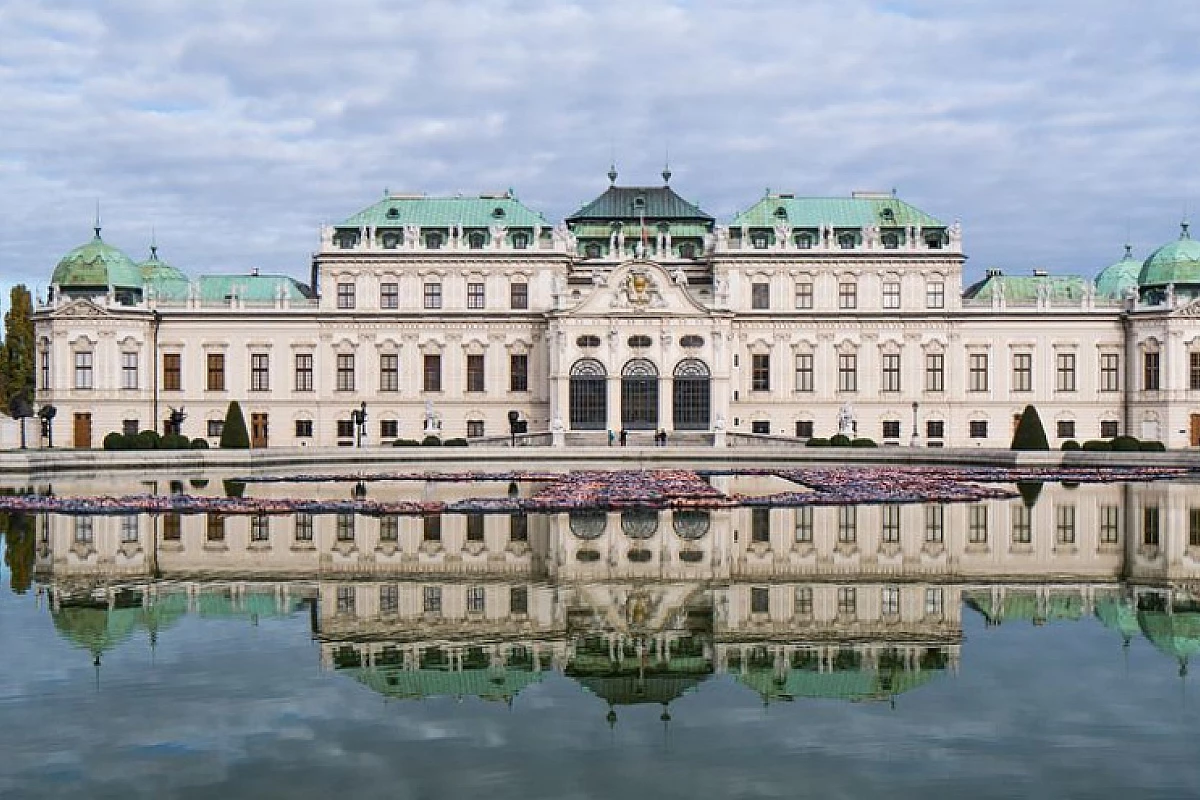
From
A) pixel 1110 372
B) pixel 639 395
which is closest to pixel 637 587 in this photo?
pixel 639 395

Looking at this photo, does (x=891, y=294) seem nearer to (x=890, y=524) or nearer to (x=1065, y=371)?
(x=1065, y=371)

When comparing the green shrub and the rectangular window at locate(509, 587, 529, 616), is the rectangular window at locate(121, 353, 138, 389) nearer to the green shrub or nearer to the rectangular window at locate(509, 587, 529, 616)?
the green shrub

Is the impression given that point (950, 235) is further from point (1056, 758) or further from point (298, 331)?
point (1056, 758)

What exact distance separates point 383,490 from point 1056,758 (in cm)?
3308

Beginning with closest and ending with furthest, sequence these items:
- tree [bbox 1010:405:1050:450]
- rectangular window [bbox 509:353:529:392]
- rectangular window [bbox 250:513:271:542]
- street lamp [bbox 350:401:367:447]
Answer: rectangular window [bbox 250:513:271:542] < tree [bbox 1010:405:1050:450] < street lamp [bbox 350:401:367:447] < rectangular window [bbox 509:353:529:392]

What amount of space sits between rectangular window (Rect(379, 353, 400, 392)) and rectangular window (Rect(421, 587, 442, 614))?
192ft

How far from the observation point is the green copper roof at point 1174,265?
77812 mm

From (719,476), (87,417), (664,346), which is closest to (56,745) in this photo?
(719,476)

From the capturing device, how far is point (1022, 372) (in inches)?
3115

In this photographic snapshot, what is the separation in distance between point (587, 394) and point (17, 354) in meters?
48.0

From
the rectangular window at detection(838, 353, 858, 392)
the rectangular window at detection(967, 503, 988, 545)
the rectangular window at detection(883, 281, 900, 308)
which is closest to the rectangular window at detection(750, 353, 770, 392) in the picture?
the rectangular window at detection(838, 353, 858, 392)

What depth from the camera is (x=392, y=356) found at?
79812 mm

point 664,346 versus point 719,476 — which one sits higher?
point 664,346

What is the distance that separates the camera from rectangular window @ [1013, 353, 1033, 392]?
260ft
